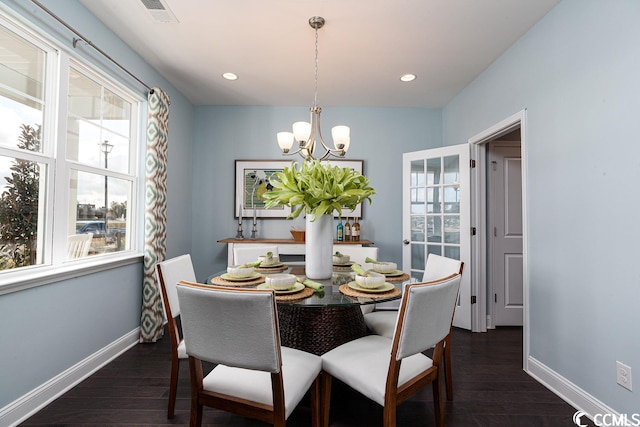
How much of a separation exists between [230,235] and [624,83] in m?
3.75

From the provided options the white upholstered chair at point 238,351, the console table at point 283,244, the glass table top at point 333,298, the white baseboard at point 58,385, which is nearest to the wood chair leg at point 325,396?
the white upholstered chair at point 238,351

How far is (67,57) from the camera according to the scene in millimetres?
2098

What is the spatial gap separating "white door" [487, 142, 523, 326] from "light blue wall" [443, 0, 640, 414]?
3.11 ft

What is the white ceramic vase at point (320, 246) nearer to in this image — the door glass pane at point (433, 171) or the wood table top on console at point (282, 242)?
the wood table top on console at point (282, 242)

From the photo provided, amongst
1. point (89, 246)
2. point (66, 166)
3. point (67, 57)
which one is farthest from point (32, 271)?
point (67, 57)

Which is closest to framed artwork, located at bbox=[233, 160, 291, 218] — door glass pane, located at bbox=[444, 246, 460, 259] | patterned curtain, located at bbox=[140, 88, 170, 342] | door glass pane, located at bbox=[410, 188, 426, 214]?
patterned curtain, located at bbox=[140, 88, 170, 342]

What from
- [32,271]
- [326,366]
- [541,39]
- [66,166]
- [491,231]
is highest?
[541,39]

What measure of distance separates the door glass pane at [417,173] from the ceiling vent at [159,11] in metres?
2.73

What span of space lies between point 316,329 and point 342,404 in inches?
20.4

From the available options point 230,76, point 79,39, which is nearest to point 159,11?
point 79,39

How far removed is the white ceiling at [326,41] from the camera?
2129 mm

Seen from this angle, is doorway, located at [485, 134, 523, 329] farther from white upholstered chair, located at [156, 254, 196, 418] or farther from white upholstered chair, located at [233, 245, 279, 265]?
white upholstered chair, located at [156, 254, 196, 418]

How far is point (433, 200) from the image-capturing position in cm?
351

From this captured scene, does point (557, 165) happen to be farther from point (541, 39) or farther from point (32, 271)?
point (32, 271)
